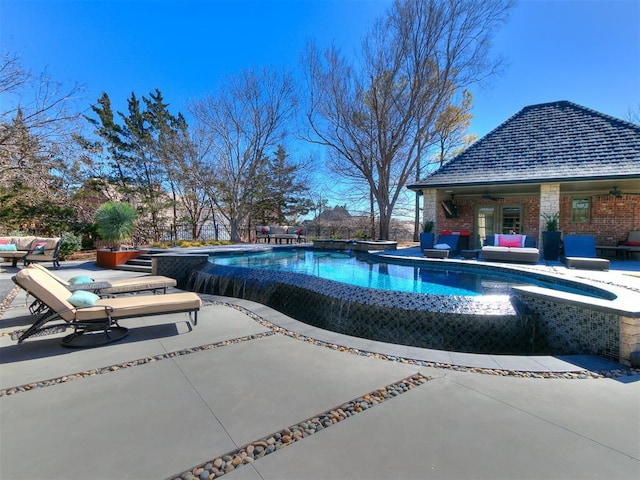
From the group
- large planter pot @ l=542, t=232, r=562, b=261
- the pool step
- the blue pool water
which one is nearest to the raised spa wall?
the blue pool water

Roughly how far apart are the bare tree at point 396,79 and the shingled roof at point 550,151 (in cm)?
284

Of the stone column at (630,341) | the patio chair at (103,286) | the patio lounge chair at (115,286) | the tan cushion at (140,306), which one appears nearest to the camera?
the stone column at (630,341)

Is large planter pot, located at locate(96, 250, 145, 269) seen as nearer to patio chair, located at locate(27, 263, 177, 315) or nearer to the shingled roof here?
patio chair, located at locate(27, 263, 177, 315)

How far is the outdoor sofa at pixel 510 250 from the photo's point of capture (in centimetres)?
865

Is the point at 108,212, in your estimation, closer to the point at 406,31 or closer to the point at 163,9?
the point at 163,9

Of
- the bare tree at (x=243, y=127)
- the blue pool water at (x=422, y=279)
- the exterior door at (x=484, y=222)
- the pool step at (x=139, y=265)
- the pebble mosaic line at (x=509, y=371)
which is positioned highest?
the bare tree at (x=243, y=127)

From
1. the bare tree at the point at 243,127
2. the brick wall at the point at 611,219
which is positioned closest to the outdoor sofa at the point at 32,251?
the bare tree at the point at 243,127

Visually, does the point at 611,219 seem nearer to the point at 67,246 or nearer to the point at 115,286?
the point at 115,286

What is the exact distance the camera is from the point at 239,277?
22.0 ft

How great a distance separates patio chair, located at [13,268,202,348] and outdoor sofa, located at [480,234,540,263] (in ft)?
28.4

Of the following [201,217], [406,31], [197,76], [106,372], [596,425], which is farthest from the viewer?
[201,217]

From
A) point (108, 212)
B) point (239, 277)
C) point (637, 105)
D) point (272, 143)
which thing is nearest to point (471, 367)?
point (239, 277)

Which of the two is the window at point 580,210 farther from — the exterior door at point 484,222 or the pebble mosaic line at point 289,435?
the pebble mosaic line at point 289,435

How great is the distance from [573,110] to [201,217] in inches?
792
